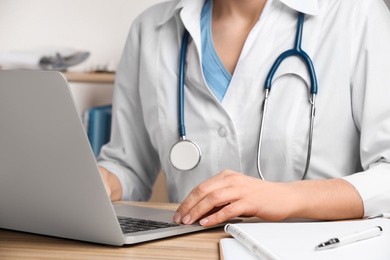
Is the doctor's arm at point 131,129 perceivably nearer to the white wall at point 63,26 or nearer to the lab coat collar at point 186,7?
the lab coat collar at point 186,7

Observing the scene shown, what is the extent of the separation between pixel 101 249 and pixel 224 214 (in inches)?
7.6

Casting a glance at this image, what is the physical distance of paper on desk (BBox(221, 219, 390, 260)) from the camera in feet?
2.03

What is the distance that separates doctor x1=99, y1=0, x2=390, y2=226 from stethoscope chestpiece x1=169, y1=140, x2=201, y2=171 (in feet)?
0.05

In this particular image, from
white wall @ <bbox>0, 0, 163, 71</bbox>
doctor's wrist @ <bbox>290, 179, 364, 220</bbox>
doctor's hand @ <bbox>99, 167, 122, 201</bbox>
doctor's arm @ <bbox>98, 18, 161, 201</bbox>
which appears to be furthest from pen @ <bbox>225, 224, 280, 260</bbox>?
white wall @ <bbox>0, 0, 163, 71</bbox>

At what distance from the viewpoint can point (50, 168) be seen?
2.03 ft

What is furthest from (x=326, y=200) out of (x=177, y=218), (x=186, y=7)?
(x=186, y=7)

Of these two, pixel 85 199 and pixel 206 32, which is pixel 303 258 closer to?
pixel 85 199

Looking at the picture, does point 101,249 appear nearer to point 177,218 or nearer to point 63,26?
point 177,218

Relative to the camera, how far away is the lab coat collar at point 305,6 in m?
1.11

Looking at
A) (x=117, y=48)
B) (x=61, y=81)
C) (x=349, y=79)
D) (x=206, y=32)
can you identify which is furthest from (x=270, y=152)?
(x=117, y=48)

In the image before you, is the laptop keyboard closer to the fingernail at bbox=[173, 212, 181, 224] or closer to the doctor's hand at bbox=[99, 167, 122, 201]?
the fingernail at bbox=[173, 212, 181, 224]

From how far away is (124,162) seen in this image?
4.41ft

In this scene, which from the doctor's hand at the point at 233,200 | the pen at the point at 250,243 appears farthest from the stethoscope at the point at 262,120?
the pen at the point at 250,243

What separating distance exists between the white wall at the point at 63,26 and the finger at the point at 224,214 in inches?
61.3
